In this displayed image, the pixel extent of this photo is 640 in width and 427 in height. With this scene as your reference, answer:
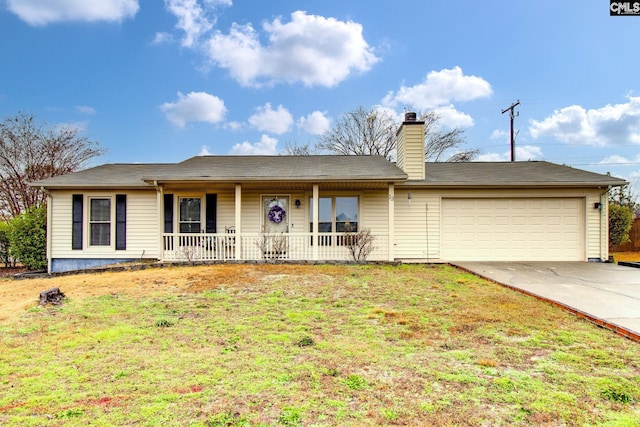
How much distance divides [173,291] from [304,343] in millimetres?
3737

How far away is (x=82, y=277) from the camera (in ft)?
26.9

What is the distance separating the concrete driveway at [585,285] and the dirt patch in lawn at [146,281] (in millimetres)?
3787

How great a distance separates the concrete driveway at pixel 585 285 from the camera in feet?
14.6

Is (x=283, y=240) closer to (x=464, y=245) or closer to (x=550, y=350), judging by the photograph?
(x=464, y=245)

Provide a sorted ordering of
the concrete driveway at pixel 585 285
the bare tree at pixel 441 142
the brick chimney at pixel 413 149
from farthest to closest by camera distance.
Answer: the bare tree at pixel 441 142 < the brick chimney at pixel 413 149 < the concrete driveway at pixel 585 285

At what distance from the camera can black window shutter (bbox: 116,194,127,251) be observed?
10.8 metres

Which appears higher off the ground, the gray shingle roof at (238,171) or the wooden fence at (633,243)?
the gray shingle roof at (238,171)

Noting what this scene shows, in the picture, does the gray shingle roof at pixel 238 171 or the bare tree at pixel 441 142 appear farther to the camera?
the bare tree at pixel 441 142

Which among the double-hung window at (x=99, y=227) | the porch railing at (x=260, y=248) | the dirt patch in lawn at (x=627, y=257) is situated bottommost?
the dirt patch in lawn at (x=627, y=257)

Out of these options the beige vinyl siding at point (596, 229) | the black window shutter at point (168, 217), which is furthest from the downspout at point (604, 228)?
the black window shutter at point (168, 217)

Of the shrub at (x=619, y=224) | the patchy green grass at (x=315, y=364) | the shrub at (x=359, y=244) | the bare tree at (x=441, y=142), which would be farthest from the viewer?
the bare tree at (x=441, y=142)

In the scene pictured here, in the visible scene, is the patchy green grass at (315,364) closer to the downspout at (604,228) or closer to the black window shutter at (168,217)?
the black window shutter at (168,217)

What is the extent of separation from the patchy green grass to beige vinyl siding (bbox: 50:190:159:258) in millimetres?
5386

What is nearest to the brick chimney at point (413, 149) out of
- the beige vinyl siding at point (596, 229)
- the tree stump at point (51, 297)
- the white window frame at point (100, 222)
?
the beige vinyl siding at point (596, 229)
